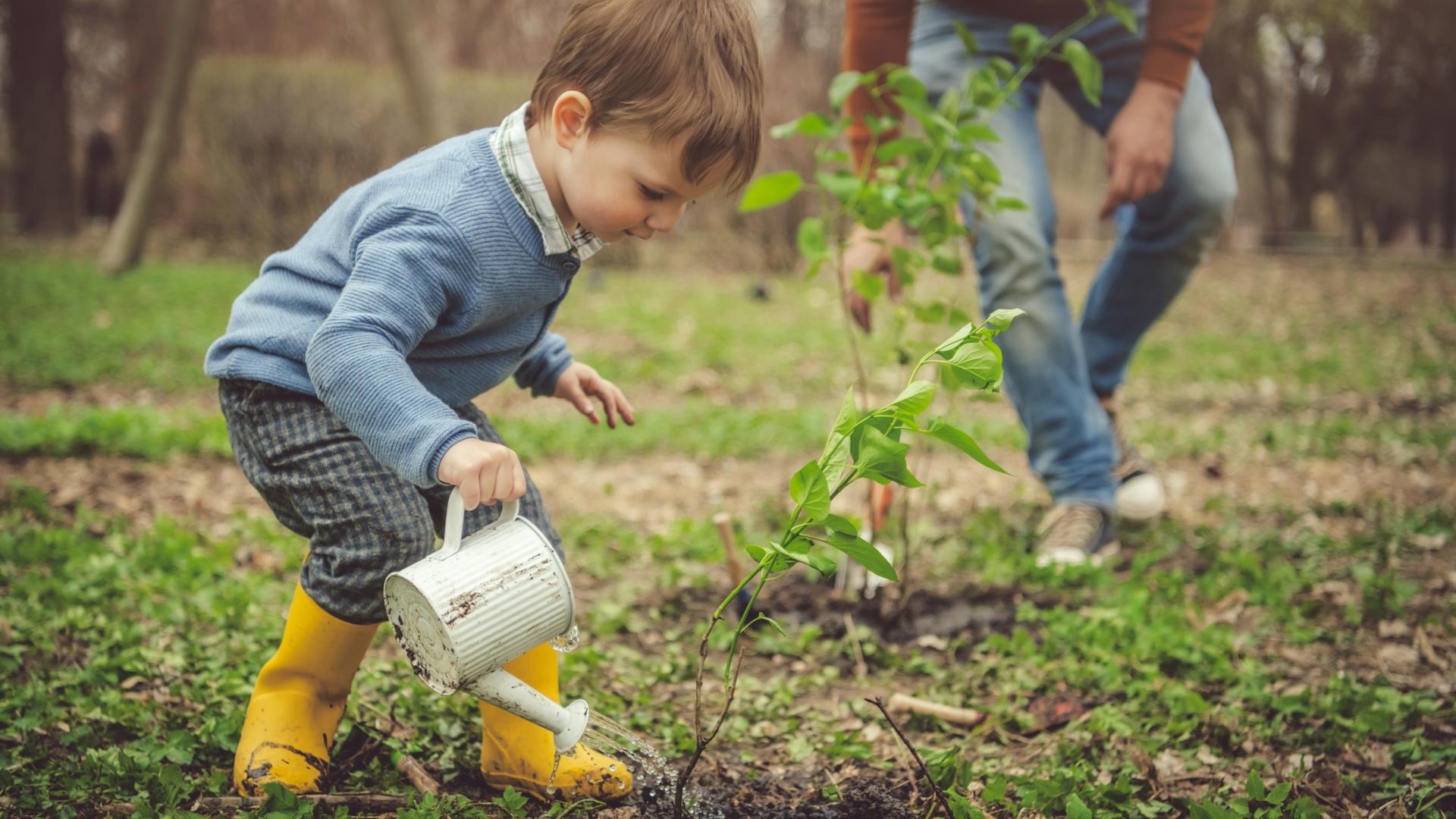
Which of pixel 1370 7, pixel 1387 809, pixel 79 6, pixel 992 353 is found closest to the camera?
pixel 992 353

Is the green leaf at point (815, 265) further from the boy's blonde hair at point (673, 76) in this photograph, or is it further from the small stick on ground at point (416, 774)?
the small stick on ground at point (416, 774)

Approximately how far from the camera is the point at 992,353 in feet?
4.15

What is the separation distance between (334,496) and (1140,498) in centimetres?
237

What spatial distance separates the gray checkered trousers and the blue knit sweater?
0.17 ft

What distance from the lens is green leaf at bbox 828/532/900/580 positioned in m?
1.24

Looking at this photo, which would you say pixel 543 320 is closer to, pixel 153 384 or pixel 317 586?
pixel 317 586

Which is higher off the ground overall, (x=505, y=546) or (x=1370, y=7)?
(x=1370, y=7)

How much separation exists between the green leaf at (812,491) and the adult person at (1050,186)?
1.31m

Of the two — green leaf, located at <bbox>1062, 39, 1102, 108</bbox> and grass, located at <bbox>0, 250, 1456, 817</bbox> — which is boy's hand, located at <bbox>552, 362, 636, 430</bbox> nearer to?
grass, located at <bbox>0, 250, 1456, 817</bbox>

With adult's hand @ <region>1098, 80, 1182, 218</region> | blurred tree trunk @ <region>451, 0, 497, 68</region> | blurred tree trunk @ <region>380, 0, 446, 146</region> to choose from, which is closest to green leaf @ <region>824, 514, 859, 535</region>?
adult's hand @ <region>1098, 80, 1182, 218</region>

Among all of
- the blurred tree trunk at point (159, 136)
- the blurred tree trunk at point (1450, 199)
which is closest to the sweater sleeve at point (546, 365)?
the blurred tree trunk at point (159, 136)

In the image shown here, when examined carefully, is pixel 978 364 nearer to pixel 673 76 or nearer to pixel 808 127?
pixel 673 76

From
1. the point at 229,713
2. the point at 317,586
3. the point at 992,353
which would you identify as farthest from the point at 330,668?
the point at 992,353

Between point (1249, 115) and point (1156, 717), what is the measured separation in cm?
1544
